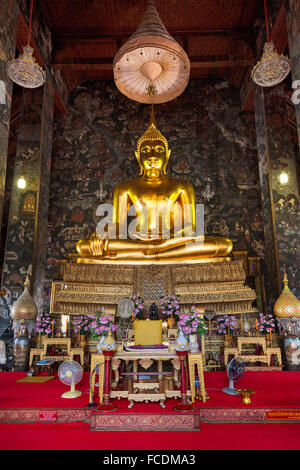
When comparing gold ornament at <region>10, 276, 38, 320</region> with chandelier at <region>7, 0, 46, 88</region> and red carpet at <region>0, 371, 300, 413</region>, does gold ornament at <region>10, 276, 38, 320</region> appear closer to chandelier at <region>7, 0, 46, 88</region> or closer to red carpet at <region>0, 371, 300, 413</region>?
red carpet at <region>0, 371, 300, 413</region>

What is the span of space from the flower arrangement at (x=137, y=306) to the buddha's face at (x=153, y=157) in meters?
3.54

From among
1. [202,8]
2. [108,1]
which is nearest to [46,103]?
[108,1]

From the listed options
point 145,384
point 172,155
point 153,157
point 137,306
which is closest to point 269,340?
point 137,306

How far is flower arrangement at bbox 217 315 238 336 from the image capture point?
509 centimetres

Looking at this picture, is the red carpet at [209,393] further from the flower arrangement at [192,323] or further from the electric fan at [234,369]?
the flower arrangement at [192,323]

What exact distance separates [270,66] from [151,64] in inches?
74.5

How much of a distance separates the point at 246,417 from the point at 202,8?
7983 mm

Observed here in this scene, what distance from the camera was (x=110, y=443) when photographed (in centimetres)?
232

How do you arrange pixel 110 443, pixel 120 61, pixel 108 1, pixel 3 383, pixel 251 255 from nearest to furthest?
pixel 110 443 < pixel 3 383 < pixel 120 61 < pixel 108 1 < pixel 251 255

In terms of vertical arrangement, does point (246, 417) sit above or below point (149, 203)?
below

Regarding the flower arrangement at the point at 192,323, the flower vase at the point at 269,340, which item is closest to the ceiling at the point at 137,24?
the flower vase at the point at 269,340

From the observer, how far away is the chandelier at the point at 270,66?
16.0 ft

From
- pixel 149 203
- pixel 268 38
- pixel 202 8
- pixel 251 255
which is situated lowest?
pixel 251 255
